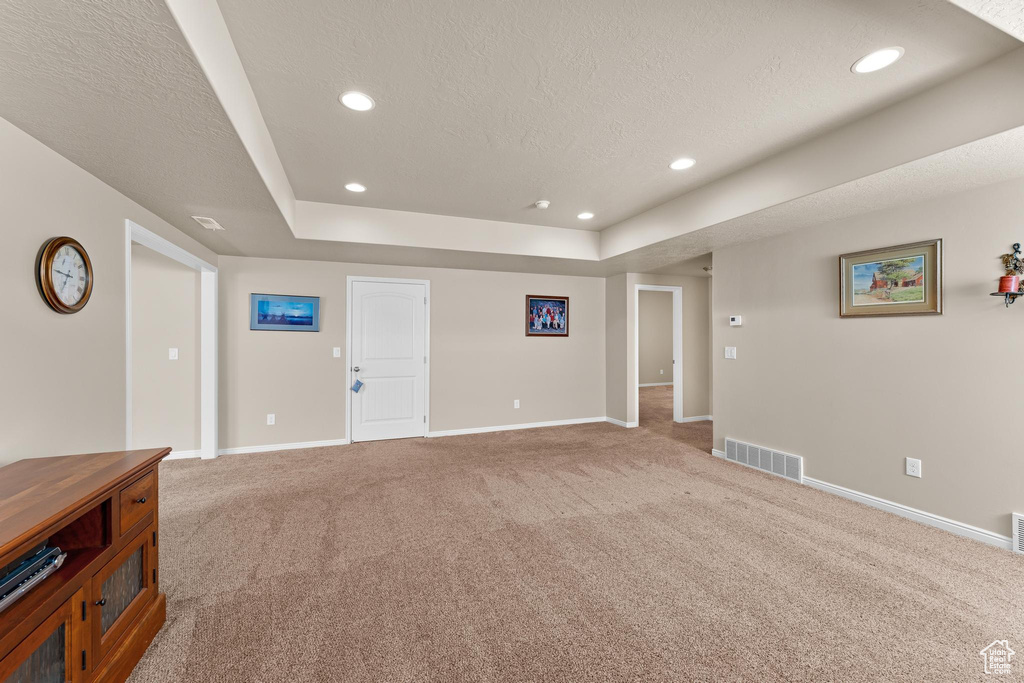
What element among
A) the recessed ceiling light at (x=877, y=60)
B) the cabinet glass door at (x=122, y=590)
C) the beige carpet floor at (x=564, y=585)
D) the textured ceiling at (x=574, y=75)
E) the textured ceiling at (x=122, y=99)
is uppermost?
the textured ceiling at (x=574, y=75)

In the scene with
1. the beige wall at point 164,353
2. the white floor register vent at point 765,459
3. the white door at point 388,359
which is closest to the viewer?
the white floor register vent at point 765,459

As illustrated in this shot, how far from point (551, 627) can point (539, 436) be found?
3608mm

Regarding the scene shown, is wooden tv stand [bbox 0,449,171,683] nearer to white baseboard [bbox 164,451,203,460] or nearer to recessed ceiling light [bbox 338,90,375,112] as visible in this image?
recessed ceiling light [bbox 338,90,375,112]

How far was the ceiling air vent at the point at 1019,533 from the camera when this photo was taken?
2455mm

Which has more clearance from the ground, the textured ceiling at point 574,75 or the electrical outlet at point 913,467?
the textured ceiling at point 574,75

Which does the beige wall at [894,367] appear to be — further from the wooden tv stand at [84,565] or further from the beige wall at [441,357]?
the wooden tv stand at [84,565]

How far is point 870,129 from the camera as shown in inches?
97.0

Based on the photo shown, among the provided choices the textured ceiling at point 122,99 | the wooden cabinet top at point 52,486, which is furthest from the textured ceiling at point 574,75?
the wooden cabinet top at point 52,486

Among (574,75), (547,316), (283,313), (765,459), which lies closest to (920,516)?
(765,459)

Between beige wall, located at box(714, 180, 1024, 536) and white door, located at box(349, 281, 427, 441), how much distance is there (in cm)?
363

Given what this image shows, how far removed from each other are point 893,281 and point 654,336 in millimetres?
7657

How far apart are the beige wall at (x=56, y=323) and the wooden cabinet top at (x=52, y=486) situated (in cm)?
35

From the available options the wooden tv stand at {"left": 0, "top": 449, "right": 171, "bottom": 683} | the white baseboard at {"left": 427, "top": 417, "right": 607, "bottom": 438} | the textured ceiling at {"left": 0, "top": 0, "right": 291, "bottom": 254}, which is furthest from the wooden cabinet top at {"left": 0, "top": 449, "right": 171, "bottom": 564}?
the white baseboard at {"left": 427, "top": 417, "right": 607, "bottom": 438}

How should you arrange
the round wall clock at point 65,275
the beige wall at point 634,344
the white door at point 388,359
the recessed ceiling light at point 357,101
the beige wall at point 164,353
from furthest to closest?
the beige wall at point 634,344 → the white door at point 388,359 → the beige wall at point 164,353 → the recessed ceiling light at point 357,101 → the round wall clock at point 65,275
